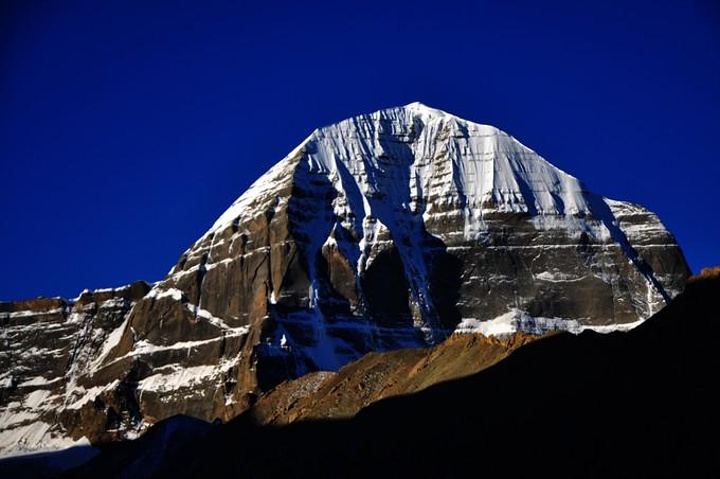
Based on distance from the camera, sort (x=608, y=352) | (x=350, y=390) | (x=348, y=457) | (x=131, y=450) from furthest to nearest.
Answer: (x=131, y=450)
(x=350, y=390)
(x=348, y=457)
(x=608, y=352)

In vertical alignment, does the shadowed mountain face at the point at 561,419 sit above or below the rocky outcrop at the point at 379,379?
below

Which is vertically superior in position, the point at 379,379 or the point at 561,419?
the point at 379,379

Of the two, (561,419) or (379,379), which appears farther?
(379,379)

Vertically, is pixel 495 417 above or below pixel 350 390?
below

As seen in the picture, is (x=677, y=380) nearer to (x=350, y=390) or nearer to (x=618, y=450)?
(x=618, y=450)

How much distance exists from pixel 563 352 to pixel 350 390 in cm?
3375

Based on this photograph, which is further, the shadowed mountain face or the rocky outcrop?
the rocky outcrop

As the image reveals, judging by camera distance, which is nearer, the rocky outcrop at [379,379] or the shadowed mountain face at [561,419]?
the shadowed mountain face at [561,419]

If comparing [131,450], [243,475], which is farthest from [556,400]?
[131,450]

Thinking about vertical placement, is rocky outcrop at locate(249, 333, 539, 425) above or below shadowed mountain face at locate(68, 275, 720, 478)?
above

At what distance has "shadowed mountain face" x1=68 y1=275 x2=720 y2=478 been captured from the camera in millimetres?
86500

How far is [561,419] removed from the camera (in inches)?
3807

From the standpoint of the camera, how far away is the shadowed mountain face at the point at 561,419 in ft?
284

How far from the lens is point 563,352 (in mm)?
109062
